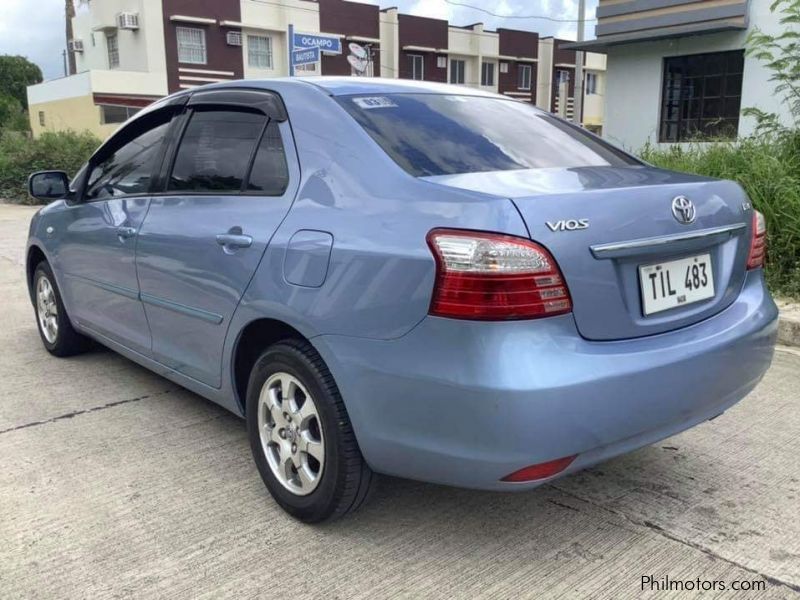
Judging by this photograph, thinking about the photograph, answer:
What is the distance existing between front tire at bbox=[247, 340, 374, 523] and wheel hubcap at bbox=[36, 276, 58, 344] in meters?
2.55

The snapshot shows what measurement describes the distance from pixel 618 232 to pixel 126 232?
246 cm

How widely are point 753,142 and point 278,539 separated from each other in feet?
20.4

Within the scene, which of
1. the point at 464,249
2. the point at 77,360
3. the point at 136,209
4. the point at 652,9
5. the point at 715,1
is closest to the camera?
the point at 464,249

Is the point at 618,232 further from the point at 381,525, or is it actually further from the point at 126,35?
the point at 126,35

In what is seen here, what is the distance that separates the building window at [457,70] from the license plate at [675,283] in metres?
38.6

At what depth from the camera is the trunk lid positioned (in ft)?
7.09

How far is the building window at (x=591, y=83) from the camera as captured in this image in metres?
44.7

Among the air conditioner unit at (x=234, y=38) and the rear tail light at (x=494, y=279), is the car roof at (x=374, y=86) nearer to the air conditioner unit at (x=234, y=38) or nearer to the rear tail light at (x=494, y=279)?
the rear tail light at (x=494, y=279)

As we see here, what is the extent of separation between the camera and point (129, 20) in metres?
29.7

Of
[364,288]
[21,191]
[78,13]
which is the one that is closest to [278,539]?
[364,288]

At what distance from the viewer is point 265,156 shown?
291 centimetres

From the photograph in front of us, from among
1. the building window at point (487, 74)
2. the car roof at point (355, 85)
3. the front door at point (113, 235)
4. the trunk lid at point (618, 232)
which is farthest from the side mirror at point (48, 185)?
the building window at point (487, 74)

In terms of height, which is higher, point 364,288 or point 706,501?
point 364,288

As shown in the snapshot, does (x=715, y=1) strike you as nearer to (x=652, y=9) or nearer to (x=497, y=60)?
(x=652, y=9)
